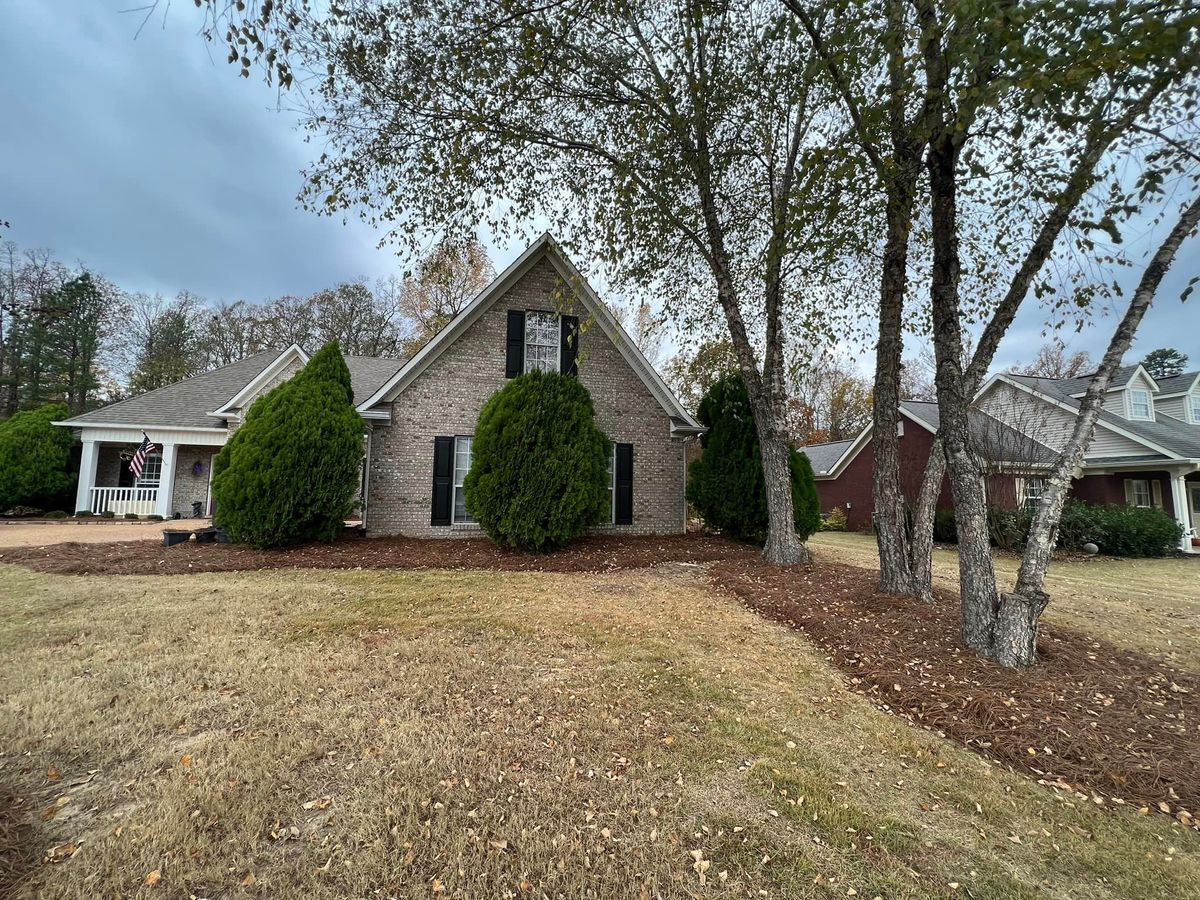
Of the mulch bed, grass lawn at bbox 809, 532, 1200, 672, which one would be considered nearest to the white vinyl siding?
the mulch bed

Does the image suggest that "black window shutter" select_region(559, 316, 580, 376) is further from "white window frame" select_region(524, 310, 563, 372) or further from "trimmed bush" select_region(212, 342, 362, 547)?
"trimmed bush" select_region(212, 342, 362, 547)

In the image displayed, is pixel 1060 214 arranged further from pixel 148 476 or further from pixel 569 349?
pixel 148 476

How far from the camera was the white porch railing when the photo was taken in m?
16.1

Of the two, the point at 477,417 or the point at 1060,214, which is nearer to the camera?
the point at 1060,214

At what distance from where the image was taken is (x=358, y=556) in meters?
9.02

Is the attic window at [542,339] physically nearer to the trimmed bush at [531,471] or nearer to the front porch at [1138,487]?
the trimmed bush at [531,471]

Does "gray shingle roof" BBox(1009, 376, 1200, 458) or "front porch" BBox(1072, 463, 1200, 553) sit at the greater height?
"gray shingle roof" BBox(1009, 376, 1200, 458)

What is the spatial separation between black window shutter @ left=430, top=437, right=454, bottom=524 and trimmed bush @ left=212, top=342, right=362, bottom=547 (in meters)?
1.67

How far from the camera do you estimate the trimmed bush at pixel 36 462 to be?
1504 centimetres

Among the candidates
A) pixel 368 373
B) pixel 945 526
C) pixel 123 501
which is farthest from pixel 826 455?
pixel 123 501

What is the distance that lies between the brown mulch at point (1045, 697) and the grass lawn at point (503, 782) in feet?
0.88

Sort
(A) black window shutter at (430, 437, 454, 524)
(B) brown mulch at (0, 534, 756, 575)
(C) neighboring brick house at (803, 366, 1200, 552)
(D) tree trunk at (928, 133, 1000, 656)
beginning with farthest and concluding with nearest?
(C) neighboring brick house at (803, 366, 1200, 552) → (A) black window shutter at (430, 437, 454, 524) → (B) brown mulch at (0, 534, 756, 575) → (D) tree trunk at (928, 133, 1000, 656)

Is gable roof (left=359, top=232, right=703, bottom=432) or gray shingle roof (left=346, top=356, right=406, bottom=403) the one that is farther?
gray shingle roof (left=346, top=356, right=406, bottom=403)

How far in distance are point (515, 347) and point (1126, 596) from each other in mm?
12213
